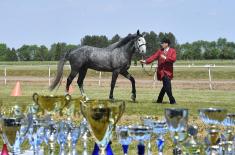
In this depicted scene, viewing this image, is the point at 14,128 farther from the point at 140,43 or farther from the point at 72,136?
the point at 140,43

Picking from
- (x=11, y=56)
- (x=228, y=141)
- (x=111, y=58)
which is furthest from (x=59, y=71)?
(x=11, y=56)

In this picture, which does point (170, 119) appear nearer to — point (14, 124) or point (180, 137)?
point (180, 137)

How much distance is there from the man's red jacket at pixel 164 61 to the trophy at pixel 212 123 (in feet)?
26.3

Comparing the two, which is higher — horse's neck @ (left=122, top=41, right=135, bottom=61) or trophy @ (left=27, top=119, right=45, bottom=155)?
horse's neck @ (left=122, top=41, right=135, bottom=61)

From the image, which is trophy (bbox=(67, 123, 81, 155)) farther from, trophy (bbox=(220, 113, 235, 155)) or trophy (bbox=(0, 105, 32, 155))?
trophy (bbox=(220, 113, 235, 155))

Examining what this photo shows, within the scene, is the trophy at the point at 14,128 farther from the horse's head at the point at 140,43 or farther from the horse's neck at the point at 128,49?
the horse's neck at the point at 128,49

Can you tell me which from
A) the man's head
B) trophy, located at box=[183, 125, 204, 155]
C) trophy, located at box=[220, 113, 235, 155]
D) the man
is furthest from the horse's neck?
trophy, located at box=[183, 125, 204, 155]

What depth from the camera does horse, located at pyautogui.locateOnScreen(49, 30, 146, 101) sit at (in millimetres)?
13562

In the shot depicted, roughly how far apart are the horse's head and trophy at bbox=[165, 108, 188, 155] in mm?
8984

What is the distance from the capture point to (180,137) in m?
4.38

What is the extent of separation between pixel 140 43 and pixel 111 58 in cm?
85

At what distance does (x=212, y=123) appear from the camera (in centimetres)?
465

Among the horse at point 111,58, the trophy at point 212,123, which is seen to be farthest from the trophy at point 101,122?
the horse at point 111,58

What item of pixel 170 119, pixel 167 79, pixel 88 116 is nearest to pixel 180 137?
pixel 170 119
